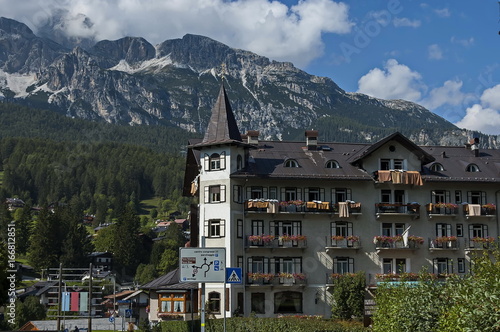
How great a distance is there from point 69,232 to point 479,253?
121063 millimetres

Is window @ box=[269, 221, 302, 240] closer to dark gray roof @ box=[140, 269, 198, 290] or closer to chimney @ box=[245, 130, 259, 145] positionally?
chimney @ box=[245, 130, 259, 145]

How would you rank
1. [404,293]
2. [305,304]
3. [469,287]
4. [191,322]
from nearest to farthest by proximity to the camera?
[469,287] < [404,293] < [191,322] < [305,304]

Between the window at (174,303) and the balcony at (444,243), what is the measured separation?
2277 cm

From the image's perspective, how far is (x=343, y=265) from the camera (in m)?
63.2

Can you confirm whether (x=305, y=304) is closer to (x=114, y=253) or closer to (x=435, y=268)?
(x=435, y=268)

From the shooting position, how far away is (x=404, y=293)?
105 ft

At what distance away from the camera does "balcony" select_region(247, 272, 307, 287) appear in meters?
60.8

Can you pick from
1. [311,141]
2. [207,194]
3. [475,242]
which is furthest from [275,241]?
[475,242]

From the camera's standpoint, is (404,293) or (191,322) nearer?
(404,293)

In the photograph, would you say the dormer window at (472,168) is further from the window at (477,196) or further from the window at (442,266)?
the window at (442,266)

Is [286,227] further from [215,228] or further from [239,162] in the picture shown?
[239,162]

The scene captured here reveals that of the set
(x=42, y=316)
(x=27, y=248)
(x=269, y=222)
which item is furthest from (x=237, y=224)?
(x=27, y=248)

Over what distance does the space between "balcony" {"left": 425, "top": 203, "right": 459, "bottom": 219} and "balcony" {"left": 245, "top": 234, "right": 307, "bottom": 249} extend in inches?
458

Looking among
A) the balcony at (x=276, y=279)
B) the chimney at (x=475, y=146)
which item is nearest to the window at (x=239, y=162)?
the balcony at (x=276, y=279)
